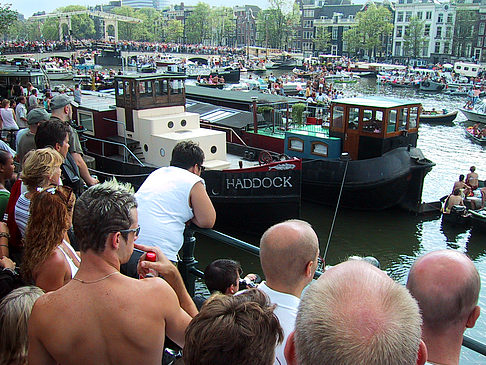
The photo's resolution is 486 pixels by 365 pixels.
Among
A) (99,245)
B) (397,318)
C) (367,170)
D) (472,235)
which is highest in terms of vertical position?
(397,318)

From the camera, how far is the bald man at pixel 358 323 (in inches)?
53.4

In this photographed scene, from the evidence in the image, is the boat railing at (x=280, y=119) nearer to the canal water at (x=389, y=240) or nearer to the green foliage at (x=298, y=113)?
the green foliage at (x=298, y=113)

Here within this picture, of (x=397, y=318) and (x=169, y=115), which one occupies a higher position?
(x=397, y=318)

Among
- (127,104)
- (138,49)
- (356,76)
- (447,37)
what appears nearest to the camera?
(127,104)

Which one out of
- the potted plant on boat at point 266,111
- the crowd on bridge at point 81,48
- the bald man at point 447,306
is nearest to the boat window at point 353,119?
the potted plant on boat at point 266,111

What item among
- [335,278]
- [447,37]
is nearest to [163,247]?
[335,278]

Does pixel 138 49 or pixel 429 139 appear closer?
pixel 429 139

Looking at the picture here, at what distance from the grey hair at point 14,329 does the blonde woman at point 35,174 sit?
1.29 m

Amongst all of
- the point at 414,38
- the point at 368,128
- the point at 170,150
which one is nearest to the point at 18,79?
the point at 170,150

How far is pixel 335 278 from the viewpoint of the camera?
1.51 meters

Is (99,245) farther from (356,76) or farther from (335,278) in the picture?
(356,76)

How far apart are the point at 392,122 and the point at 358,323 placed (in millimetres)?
14779

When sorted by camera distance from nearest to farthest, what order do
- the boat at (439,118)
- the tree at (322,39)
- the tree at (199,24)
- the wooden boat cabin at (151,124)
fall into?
the wooden boat cabin at (151,124) → the boat at (439,118) → the tree at (322,39) → the tree at (199,24)

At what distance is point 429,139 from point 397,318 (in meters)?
31.3
